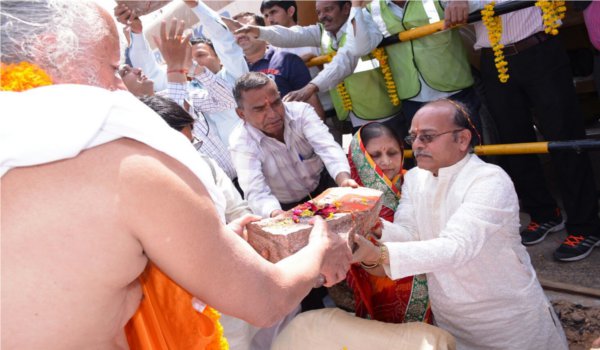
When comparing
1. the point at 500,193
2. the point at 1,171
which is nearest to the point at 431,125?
the point at 500,193

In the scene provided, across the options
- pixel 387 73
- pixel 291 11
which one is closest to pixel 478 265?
pixel 387 73

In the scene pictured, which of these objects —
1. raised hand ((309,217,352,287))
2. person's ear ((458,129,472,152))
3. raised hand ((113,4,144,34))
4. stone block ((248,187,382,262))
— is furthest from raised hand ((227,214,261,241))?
raised hand ((113,4,144,34))

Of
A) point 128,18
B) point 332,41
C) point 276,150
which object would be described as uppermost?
point 128,18

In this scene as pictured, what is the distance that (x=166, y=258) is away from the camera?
109 centimetres

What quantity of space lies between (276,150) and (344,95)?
1.15 m

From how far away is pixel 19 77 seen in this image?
113 cm

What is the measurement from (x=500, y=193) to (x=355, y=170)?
3.33 feet

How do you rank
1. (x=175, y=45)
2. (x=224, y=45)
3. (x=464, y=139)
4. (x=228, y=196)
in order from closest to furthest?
(x=464, y=139)
(x=228, y=196)
(x=175, y=45)
(x=224, y=45)

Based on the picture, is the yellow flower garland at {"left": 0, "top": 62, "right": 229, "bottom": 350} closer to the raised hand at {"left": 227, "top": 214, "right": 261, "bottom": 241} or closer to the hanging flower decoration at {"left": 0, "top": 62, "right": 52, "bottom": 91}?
the hanging flower decoration at {"left": 0, "top": 62, "right": 52, "bottom": 91}

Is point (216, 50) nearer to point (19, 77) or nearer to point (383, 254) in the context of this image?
point (383, 254)

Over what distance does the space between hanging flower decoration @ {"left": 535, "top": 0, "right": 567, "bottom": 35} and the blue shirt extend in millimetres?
1769

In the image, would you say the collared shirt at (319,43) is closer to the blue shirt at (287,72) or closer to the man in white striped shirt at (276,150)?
the blue shirt at (287,72)

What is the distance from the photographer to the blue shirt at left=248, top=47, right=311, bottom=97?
4.08 m

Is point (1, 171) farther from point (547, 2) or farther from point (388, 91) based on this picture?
point (388, 91)
